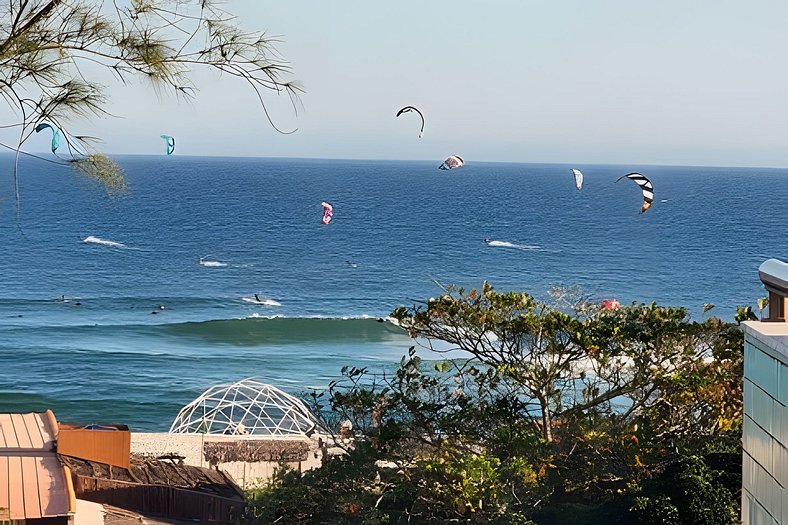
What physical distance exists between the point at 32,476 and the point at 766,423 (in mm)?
5329

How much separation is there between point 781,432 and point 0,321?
30.7 metres

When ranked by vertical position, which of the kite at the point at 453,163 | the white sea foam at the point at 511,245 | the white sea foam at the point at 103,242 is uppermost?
the kite at the point at 453,163

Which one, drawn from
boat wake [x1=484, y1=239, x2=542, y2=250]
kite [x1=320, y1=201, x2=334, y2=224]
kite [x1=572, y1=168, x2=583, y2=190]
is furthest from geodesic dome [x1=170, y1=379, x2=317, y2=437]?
boat wake [x1=484, y1=239, x2=542, y2=250]

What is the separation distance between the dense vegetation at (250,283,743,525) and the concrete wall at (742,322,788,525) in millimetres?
1485

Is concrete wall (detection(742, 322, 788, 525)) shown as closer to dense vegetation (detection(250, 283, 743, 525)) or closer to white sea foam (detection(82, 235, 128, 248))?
dense vegetation (detection(250, 283, 743, 525))

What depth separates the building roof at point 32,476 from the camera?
699 cm

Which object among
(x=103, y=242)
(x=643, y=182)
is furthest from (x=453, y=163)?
(x=103, y=242)

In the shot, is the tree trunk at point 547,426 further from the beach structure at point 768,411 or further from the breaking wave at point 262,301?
the breaking wave at point 262,301

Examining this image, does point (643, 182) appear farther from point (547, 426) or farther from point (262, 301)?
point (262, 301)

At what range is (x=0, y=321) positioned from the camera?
1252 inches

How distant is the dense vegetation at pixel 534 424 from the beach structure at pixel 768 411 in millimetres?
1479

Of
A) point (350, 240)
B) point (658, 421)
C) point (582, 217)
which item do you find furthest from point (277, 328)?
point (582, 217)

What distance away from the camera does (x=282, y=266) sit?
1777 inches

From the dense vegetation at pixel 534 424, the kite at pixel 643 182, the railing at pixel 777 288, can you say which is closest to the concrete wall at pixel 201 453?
the dense vegetation at pixel 534 424
